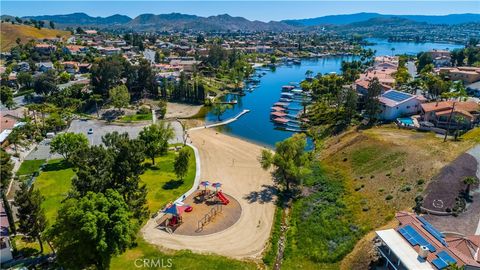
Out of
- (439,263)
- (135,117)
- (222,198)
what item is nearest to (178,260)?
(222,198)

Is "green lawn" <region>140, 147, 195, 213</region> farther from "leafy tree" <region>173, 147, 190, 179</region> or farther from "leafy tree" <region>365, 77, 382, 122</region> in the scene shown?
"leafy tree" <region>365, 77, 382, 122</region>

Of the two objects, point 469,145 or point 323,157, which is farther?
point 323,157

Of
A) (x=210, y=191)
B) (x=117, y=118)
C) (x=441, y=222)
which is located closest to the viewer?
(x=441, y=222)

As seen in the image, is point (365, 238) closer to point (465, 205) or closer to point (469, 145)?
point (465, 205)

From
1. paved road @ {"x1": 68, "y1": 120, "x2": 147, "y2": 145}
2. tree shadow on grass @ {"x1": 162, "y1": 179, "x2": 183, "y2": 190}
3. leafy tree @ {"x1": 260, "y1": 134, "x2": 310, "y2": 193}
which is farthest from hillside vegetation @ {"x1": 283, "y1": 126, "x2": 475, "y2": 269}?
paved road @ {"x1": 68, "y1": 120, "x2": 147, "y2": 145}

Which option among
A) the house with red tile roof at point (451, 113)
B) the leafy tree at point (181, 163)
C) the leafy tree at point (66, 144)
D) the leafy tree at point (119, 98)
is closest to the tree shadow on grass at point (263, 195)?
the leafy tree at point (181, 163)

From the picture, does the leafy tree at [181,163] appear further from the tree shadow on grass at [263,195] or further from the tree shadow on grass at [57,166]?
the tree shadow on grass at [57,166]

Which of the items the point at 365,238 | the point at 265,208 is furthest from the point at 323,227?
the point at 265,208

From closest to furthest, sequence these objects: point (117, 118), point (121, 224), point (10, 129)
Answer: point (121, 224)
point (10, 129)
point (117, 118)
